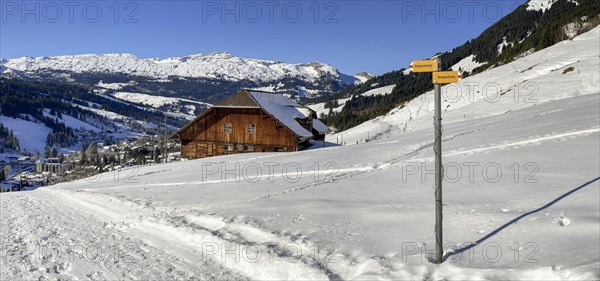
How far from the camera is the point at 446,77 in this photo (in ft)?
17.5

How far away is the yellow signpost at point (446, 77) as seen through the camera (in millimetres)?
5302

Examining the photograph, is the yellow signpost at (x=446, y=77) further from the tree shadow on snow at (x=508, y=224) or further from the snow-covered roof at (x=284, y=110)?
the snow-covered roof at (x=284, y=110)

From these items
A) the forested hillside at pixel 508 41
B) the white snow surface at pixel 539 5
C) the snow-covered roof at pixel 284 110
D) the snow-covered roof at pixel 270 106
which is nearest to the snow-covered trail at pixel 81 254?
the snow-covered roof at pixel 270 106

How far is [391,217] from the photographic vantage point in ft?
29.0

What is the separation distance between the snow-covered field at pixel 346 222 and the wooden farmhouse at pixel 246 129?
21.9 meters

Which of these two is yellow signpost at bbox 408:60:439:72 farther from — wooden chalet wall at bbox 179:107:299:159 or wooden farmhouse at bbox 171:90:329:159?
wooden chalet wall at bbox 179:107:299:159

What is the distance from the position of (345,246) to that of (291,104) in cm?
3992

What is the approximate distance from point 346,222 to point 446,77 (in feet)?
15.0

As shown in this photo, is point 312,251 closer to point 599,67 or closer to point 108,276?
point 108,276

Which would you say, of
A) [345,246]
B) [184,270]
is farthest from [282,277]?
[184,270]

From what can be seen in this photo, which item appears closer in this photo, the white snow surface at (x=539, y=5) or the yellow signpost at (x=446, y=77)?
the yellow signpost at (x=446, y=77)

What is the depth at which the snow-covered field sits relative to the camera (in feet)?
21.1

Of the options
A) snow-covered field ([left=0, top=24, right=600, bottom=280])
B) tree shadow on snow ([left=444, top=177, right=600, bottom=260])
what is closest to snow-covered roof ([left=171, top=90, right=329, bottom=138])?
snow-covered field ([left=0, top=24, right=600, bottom=280])

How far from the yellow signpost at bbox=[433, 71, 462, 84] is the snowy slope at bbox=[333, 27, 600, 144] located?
28.7m
